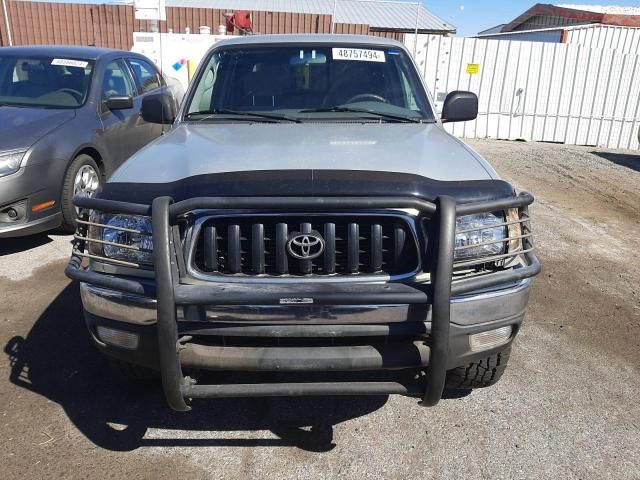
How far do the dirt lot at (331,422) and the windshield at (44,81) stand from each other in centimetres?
255

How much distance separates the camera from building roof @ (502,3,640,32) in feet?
63.1

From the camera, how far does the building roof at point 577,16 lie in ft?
63.1

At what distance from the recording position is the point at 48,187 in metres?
4.85

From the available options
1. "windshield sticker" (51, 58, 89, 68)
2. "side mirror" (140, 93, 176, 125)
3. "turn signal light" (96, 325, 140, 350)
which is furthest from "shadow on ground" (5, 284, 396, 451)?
"windshield sticker" (51, 58, 89, 68)

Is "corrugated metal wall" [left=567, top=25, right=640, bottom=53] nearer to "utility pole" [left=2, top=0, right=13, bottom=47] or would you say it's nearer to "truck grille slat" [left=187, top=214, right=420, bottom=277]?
"truck grille slat" [left=187, top=214, right=420, bottom=277]

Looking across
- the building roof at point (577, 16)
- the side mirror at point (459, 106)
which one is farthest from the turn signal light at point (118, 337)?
the building roof at point (577, 16)

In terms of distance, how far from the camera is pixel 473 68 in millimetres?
13188

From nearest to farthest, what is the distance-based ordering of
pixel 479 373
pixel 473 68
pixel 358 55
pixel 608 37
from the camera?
1. pixel 479 373
2. pixel 358 55
3. pixel 473 68
4. pixel 608 37

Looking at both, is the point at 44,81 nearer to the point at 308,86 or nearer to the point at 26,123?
the point at 26,123

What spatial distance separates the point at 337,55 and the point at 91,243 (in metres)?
2.23

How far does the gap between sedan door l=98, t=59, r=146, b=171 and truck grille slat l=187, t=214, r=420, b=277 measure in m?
4.02

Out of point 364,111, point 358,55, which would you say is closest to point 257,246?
point 364,111

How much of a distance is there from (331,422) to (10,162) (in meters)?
3.64

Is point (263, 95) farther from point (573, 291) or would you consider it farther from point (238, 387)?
point (573, 291)
